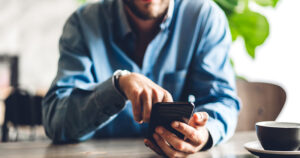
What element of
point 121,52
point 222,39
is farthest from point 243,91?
point 121,52

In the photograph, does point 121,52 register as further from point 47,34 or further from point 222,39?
point 47,34

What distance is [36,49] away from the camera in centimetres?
554

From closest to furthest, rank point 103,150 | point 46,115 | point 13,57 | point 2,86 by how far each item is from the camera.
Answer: point 103,150
point 46,115
point 2,86
point 13,57

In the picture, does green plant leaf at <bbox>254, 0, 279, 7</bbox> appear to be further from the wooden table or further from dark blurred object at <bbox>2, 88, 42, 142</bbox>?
dark blurred object at <bbox>2, 88, 42, 142</bbox>

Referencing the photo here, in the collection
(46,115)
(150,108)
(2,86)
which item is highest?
(150,108)

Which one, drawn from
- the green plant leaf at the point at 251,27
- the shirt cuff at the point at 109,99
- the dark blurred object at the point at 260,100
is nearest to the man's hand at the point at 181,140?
the shirt cuff at the point at 109,99

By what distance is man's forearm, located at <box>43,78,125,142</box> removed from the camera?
97cm

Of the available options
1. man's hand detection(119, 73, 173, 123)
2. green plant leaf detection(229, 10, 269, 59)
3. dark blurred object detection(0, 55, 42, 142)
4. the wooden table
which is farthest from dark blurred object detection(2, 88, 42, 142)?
man's hand detection(119, 73, 173, 123)

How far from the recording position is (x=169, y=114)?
751 millimetres

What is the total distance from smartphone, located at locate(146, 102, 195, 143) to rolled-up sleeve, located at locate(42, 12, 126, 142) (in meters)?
0.20

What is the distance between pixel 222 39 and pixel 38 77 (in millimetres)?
4695

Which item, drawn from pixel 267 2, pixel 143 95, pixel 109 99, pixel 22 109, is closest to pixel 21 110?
pixel 22 109

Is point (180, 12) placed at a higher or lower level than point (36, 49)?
higher

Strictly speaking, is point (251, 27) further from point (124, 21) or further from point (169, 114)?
point (169, 114)
